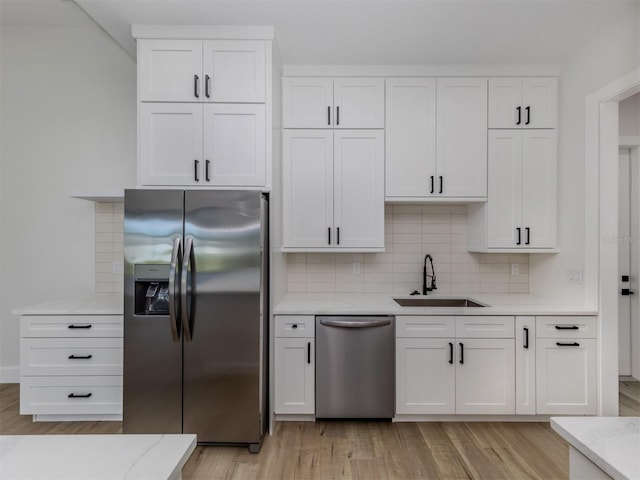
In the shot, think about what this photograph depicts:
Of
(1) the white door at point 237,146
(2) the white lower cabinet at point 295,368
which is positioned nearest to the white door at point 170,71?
(1) the white door at point 237,146

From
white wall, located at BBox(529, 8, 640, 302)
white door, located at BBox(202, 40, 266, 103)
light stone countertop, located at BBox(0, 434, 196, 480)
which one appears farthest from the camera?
white door, located at BBox(202, 40, 266, 103)

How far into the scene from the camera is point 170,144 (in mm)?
2598

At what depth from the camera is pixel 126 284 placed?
2.33m

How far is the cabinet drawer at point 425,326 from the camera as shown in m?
2.68

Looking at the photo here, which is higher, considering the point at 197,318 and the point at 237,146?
the point at 237,146

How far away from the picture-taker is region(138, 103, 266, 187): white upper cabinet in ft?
8.48

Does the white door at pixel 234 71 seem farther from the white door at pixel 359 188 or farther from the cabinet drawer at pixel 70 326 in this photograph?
the cabinet drawer at pixel 70 326

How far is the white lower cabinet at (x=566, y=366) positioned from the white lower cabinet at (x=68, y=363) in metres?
3.00

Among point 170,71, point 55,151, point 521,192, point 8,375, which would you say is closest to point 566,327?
point 521,192

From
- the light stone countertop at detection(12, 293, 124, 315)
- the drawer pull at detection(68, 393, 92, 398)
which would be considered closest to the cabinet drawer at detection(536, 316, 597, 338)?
the light stone countertop at detection(12, 293, 124, 315)

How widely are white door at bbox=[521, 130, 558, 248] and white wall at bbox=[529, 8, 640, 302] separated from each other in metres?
0.06

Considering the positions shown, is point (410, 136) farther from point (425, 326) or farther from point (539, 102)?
point (425, 326)

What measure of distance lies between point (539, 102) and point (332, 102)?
1675 millimetres

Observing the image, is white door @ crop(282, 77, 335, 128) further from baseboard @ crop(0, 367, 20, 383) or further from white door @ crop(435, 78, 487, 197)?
baseboard @ crop(0, 367, 20, 383)
